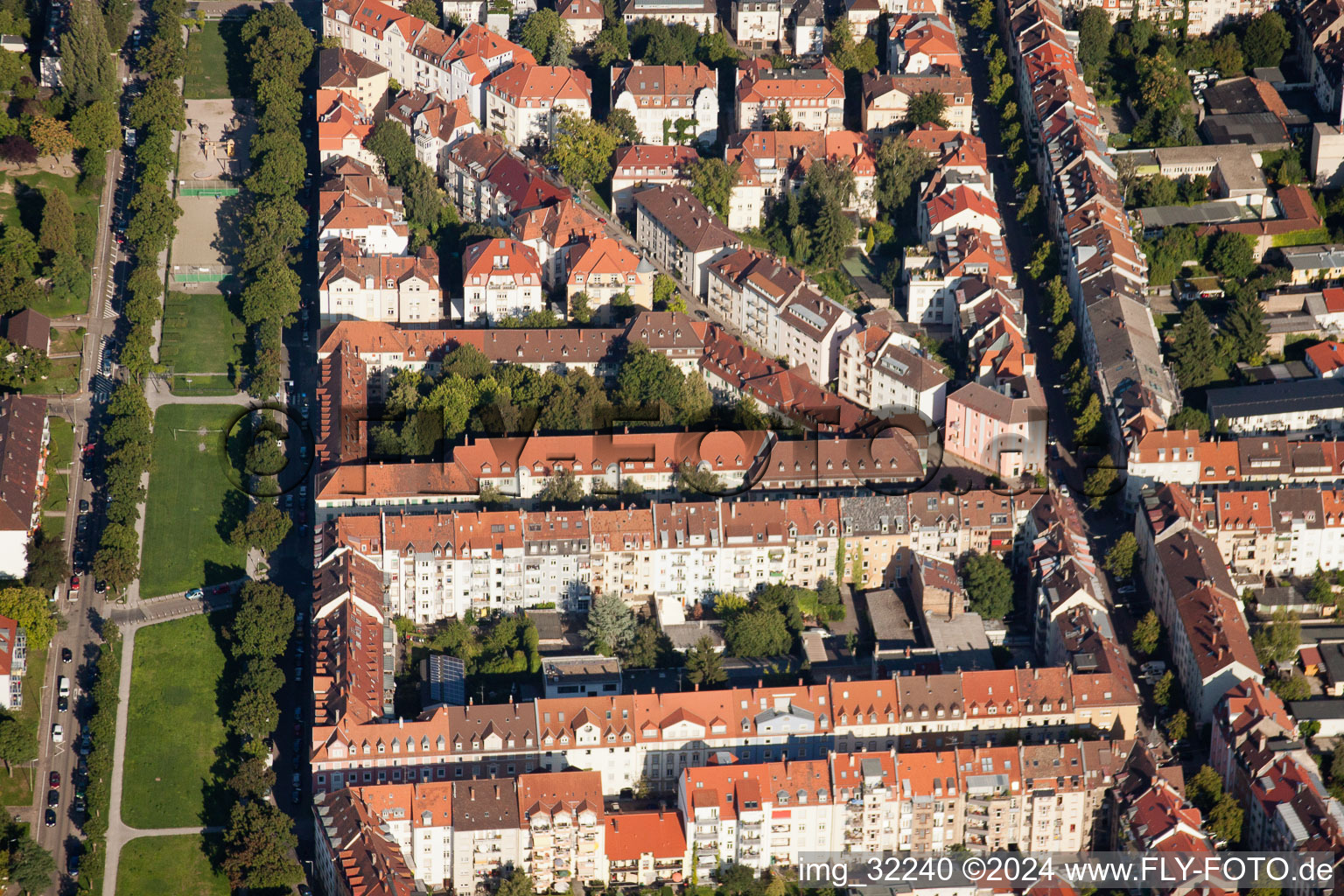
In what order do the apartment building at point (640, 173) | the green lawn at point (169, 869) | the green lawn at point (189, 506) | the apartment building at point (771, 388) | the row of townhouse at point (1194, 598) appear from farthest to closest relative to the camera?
the apartment building at point (640, 173), the apartment building at point (771, 388), the green lawn at point (189, 506), the row of townhouse at point (1194, 598), the green lawn at point (169, 869)

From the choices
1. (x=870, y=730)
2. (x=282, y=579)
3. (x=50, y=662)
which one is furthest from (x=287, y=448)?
(x=870, y=730)

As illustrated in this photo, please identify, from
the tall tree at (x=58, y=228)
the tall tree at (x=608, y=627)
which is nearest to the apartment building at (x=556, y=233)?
the tall tree at (x=58, y=228)

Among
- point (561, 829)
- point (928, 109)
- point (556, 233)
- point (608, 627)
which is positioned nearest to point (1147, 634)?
point (608, 627)

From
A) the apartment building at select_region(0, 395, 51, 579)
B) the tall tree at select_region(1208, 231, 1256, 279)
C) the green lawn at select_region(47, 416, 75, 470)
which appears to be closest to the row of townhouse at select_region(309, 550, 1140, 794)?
the apartment building at select_region(0, 395, 51, 579)

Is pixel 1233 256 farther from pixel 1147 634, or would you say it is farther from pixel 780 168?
pixel 1147 634

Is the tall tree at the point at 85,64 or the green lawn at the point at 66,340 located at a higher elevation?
the tall tree at the point at 85,64

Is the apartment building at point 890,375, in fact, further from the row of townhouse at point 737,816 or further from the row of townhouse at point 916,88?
the row of townhouse at point 737,816

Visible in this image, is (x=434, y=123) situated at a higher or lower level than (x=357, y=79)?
lower
